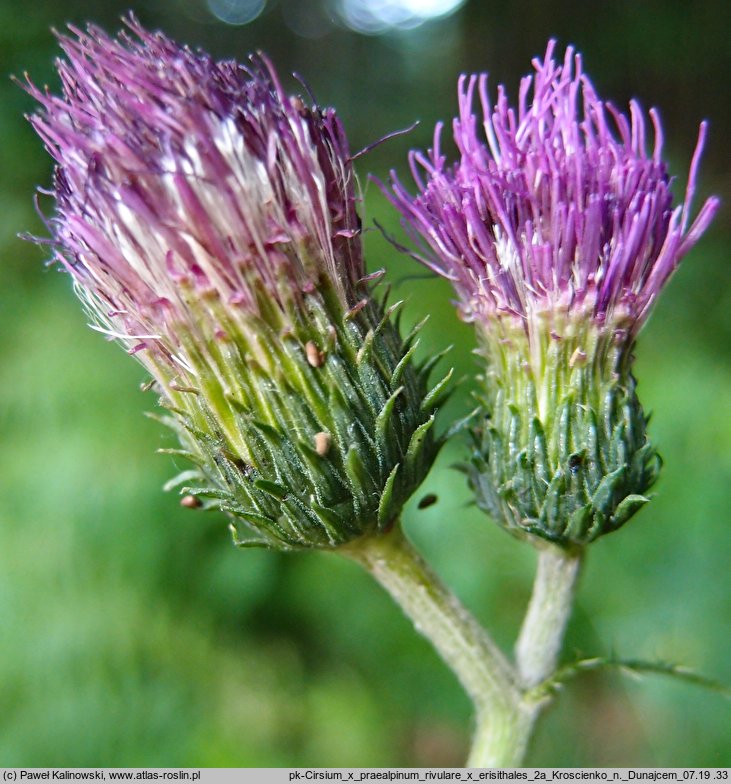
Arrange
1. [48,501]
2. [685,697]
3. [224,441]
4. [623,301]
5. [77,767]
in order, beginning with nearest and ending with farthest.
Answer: [224,441] → [623,301] → [77,767] → [685,697] → [48,501]

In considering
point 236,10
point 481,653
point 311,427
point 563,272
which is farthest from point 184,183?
point 236,10

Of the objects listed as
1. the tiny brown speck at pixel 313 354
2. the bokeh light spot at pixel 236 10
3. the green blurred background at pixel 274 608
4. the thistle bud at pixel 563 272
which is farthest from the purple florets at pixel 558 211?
A: the bokeh light spot at pixel 236 10

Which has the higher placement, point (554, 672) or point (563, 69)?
point (563, 69)

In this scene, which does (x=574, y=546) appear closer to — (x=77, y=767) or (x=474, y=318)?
(x=474, y=318)

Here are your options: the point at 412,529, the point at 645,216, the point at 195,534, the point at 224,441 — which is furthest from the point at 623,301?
the point at 195,534

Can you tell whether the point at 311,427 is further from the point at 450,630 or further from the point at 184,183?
the point at 450,630

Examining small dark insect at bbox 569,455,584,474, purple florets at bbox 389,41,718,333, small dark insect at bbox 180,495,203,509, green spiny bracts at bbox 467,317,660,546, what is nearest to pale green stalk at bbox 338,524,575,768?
green spiny bracts at bbox 467,317,660,546

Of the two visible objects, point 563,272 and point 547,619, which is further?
point 547,619
